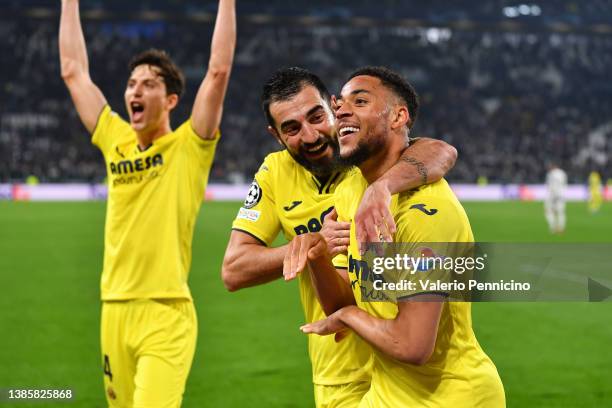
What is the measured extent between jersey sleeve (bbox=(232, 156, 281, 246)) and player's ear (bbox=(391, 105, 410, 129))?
3.01 ft

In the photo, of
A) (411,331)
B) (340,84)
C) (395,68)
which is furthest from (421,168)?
(395,68)

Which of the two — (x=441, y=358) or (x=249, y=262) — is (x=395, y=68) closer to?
(x=249, y=262)

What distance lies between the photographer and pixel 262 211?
3.54m

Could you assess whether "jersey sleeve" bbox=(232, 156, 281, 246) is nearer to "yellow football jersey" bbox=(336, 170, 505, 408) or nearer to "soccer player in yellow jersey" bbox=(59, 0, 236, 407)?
"soccer player in yellow jersey" bbox=(59, 0, 236, 407)

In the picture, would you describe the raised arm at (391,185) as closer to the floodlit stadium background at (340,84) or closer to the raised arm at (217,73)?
the raised arm at (217,73)

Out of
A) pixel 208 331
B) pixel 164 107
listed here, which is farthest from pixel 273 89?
pixel 208 331

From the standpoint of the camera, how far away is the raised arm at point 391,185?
8.26 ft

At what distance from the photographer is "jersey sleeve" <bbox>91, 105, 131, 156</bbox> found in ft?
14.6

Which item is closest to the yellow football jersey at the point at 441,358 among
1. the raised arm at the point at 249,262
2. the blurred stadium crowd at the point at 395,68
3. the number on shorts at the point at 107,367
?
the raised arm at the point at 249,262

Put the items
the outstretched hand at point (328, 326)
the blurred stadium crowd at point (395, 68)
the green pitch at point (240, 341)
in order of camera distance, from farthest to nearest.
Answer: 1. the blurred stadium crowd at point (395, 68)
2. the green pitch at point (240, 341)
3. the outstretched hand at point (328, 326)

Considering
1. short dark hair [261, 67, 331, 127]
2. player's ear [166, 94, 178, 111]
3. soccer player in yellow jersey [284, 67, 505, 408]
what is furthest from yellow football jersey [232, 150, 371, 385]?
player's ear [166, 94, 178, 111]

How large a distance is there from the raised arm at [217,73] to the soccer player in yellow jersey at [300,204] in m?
0.73

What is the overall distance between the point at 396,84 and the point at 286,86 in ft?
2.55

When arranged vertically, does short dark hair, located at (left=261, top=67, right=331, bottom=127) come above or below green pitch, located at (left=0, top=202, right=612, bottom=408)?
above
